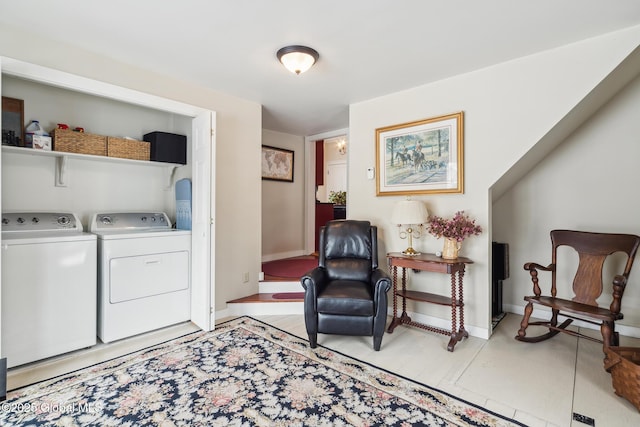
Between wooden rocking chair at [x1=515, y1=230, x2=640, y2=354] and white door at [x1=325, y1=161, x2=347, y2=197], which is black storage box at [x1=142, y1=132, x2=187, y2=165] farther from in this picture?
white door at [x1=325, y1=161, x2=347, y2=197]

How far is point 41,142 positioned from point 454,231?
11.4 feet

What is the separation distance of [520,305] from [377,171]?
2.19 m

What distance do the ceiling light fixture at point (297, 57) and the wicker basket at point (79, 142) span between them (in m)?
1.78

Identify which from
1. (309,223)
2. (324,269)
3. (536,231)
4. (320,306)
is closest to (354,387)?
(320,306)

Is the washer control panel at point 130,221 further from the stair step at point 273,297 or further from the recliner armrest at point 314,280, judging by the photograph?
the recliner armrest at point 314,280

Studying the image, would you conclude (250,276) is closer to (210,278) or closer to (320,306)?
(210,278)

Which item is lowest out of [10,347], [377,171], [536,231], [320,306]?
[10,347]

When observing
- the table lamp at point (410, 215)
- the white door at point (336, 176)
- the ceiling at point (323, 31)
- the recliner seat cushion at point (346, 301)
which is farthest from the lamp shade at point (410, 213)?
the white door at point (336, 176)

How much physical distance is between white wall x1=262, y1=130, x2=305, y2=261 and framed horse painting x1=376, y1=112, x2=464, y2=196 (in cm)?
211

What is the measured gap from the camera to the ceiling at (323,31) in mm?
1905

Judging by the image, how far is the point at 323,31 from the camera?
2156 mm

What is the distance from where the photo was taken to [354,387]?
2.03 m

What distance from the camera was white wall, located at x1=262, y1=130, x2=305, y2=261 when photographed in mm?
5000

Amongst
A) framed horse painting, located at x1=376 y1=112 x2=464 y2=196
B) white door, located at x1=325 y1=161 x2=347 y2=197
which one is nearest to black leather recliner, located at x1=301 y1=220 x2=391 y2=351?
framed horse painting, located at x1=376 y1=112 x2=464 y2=196
